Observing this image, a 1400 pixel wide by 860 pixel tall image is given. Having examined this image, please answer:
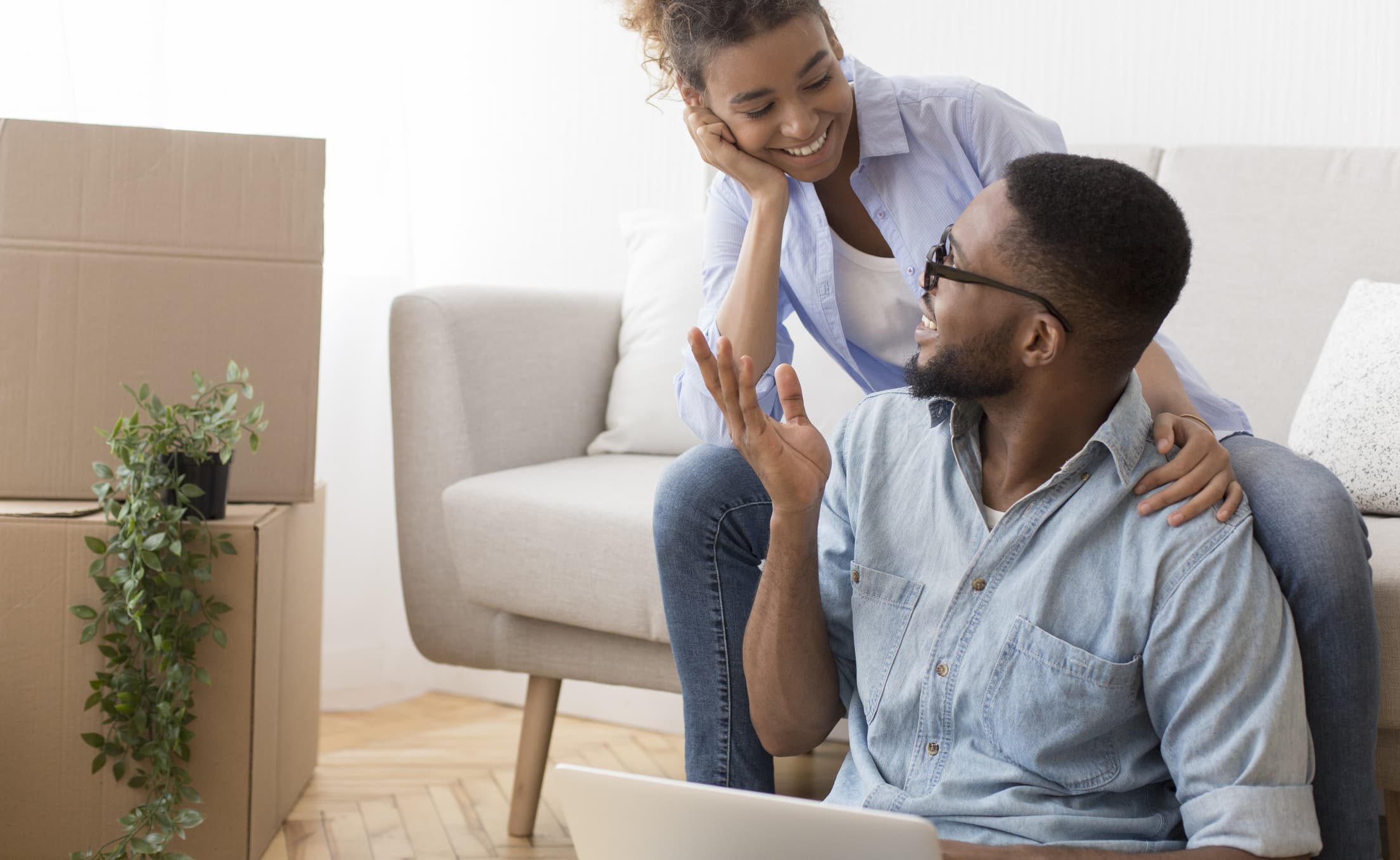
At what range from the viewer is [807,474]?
3.10 ft

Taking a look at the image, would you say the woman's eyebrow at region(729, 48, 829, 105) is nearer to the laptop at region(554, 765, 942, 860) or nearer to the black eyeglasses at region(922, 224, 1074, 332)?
the black eyeglasses at region(922, 224, 1074, 332)

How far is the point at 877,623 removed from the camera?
3.28ft

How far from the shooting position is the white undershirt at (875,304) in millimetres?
1314

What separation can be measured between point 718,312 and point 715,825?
68cm

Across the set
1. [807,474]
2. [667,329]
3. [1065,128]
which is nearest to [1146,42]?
[1065,128]

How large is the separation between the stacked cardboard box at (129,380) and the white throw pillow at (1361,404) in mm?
1199

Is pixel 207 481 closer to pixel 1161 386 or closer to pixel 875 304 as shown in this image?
pixel 875 304

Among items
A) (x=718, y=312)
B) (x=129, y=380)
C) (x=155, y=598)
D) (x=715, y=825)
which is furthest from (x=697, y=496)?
(x=129, y=380)

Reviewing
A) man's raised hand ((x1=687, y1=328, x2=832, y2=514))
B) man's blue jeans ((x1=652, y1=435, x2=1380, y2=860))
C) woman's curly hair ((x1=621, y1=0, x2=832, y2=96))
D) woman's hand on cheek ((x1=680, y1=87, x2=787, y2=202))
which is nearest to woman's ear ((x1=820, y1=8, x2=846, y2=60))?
woman's curly hair ((x1=621, y1=0, x2=832, y2=96))

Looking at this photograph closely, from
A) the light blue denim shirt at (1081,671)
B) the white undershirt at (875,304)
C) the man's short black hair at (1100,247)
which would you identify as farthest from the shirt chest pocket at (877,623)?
the white undershirt at (875,304)

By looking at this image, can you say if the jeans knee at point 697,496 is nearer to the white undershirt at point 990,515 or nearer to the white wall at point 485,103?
the white undershirt at point 990,515

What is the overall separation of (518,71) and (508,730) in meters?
1.26

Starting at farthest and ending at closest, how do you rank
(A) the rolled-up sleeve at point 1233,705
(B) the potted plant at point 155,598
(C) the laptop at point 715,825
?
(B) the potted plant at point 155,598
(A) the rolled-up sleeve at point 1233,705
(C) the laptop at point 715,825

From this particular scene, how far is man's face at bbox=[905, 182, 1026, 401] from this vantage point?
94 centimetres
